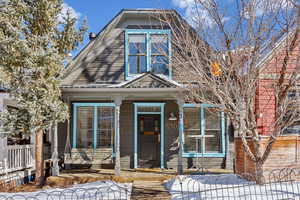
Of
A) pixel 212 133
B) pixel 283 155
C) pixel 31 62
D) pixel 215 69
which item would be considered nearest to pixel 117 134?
pixel 31 62

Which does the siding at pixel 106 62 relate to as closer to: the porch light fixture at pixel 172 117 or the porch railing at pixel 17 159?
the porch light fixture at pixel 172 117

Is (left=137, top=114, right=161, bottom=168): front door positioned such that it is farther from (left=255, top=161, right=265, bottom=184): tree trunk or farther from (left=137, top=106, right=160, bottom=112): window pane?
(left=255, top=161, right=265, bottom=184): tree trunk

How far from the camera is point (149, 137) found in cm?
1087

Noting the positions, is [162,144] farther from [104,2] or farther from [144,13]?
[104,2]

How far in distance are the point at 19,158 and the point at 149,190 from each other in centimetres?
462

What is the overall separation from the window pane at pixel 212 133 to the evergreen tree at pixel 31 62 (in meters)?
5.30

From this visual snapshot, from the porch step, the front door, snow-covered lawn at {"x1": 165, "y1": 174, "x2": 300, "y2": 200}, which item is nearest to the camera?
snow-covered lawn at {"x1": 165, "y1": 174, "x2": 300, "y2": 200}

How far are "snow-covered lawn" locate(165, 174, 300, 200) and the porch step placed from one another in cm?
19

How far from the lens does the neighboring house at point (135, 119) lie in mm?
10578

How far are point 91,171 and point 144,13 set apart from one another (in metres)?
6.03

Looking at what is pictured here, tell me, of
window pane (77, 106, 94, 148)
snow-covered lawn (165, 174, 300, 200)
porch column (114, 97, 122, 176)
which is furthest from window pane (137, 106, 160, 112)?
snow-covered lawn (165, 174, 300, 200)

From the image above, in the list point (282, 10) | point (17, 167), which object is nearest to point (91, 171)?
point (17, 167)

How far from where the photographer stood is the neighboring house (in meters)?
10.6

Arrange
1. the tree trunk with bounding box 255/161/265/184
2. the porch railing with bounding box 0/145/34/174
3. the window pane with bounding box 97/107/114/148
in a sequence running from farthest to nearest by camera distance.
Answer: the window pane with bounding box 97/107/114/148 → the porch railing with bounding box 0/145/34/174 → the tree trunk with bounding box 255/161/265/184
